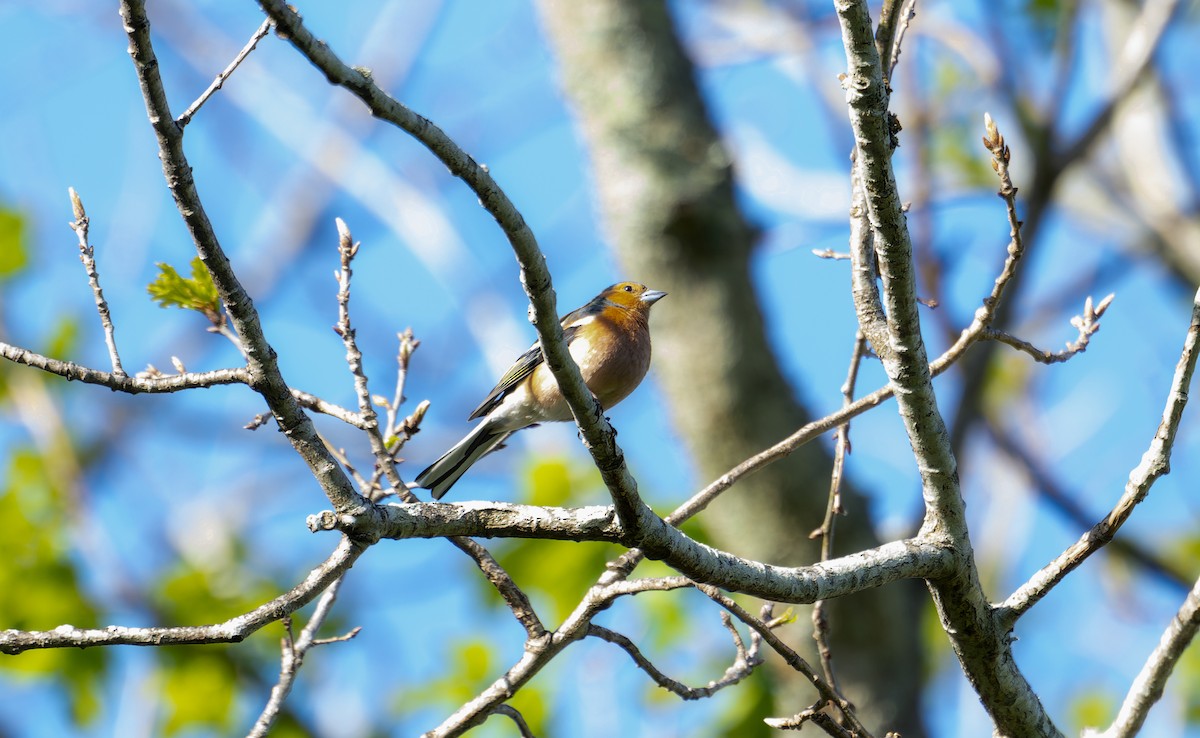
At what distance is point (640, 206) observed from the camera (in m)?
8.07

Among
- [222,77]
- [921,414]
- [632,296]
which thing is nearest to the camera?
[222,77]

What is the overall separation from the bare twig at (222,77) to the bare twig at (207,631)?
3.63ft

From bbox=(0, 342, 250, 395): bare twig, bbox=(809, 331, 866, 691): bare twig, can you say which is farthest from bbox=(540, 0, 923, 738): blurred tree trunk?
bbox=(0, 342, 250, 395): bare twig

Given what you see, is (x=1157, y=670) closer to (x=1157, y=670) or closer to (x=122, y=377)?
(x=1157, y=670)

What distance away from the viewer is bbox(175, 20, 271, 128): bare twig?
8.34 feet

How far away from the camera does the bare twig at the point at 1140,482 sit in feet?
10.8

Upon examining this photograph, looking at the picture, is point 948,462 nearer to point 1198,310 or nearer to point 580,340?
point 1198,310

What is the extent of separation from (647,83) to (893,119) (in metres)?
5.32

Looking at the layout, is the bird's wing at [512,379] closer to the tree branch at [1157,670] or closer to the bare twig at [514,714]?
the bare twig at [514,714]

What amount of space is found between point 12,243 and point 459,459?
14.6 feet

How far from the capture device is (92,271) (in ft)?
10.8

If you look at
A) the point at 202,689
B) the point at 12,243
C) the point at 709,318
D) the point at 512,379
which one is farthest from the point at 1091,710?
the point at 12,243

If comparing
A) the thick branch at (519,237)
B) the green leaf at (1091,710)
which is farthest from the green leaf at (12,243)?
the green leaf at (1091,710)

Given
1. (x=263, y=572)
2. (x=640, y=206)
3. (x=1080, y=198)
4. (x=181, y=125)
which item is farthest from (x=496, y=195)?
(x=1080, y=198)
